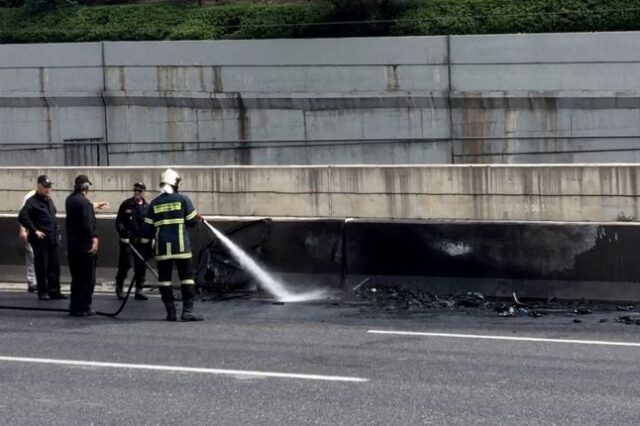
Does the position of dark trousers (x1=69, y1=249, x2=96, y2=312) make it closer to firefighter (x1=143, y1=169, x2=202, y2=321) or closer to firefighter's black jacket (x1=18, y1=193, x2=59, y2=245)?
firefighter (x1=143, y1=169, x2=202, y2=321)

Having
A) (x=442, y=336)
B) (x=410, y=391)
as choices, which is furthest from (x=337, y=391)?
(x=442, y=336)

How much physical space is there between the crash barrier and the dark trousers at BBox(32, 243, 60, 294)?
6.33ft

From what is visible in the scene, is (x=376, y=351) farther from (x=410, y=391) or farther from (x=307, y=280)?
(x=307, y=280)

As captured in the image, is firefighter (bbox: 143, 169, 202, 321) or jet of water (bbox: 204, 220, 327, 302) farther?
jet of water (bbox: 204, 220, 327, 302)

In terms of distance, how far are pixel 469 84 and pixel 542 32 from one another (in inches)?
118

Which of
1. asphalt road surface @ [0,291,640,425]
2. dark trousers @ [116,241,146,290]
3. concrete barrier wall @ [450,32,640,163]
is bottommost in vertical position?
asphalt road surface @ [0,291,640,425]

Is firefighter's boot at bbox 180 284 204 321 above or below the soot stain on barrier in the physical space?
below

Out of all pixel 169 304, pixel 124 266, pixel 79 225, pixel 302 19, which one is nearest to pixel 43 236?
pixel 124 266

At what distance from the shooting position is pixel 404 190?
1773 cm

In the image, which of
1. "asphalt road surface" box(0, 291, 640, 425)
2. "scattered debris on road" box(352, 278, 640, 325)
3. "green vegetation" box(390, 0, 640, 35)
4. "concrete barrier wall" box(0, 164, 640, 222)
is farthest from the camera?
"green vegetation" box(390, 0, 640, 35)

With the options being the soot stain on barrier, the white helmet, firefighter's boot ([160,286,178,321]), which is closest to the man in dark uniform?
firefighter's boot ([160,286,178,321])

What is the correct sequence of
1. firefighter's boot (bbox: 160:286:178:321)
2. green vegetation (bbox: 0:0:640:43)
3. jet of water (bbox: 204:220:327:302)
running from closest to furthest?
firefighter's boot (bbox: 160:286:178:321), jet of water (bbox: 204:220:327:302), green vegetation (bbox: 0:0:640:43)

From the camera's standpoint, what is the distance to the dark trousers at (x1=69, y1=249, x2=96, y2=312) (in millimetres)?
11570

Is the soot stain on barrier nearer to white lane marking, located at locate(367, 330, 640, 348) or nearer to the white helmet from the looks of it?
white lane marking, located at locate(367, 330, 640, 348)
